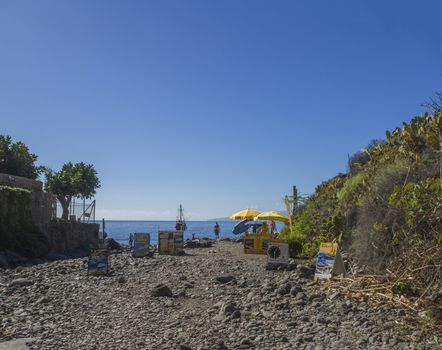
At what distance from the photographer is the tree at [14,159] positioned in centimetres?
3183

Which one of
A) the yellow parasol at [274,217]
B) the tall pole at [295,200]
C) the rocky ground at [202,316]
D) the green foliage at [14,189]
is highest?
the green foliage at [14,189]

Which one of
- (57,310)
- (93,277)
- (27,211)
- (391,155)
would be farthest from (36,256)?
(391,155)

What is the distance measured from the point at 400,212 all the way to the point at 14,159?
29.5 metres

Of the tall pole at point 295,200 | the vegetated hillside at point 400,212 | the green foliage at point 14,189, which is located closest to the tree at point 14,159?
the green foliage at point 14,189

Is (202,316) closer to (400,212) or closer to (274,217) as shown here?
(400,212)

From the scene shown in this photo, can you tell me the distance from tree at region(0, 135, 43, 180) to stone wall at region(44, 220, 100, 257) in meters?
5.80

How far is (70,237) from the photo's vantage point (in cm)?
2873

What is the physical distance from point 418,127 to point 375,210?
105 inches

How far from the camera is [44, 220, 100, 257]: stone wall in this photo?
2627 cm

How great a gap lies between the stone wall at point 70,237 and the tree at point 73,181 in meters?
7.72

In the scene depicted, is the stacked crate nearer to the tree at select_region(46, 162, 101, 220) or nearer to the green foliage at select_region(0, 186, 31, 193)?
the green foliage at select_region(0, 186, 31, 193)

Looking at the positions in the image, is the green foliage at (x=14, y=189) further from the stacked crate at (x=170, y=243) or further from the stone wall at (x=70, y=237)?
the stacked crate at (x=170, y=243)

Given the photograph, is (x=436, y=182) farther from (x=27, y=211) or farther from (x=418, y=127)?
(x=27, y=211)

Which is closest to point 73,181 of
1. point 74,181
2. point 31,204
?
point 74,181
